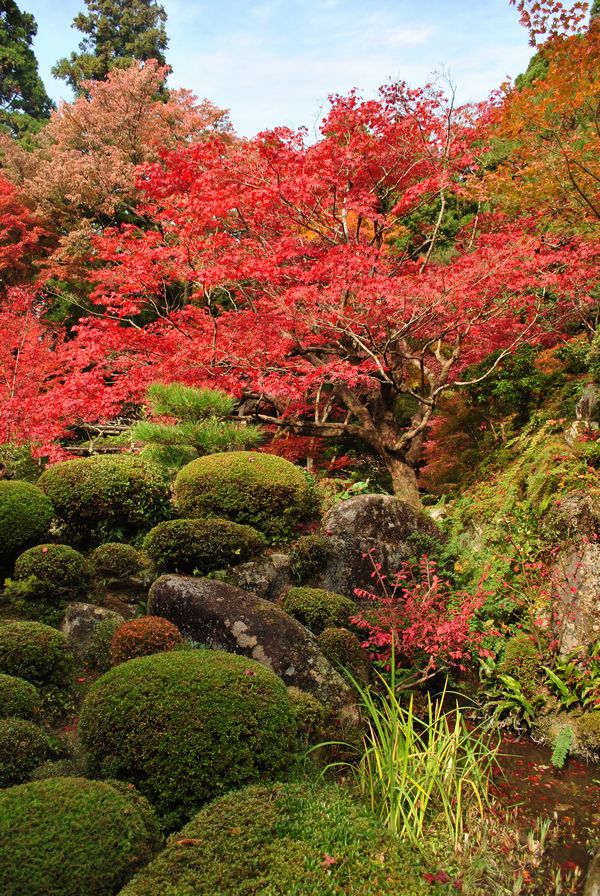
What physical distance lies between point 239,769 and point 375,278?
594 cm

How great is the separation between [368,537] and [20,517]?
3427 mm

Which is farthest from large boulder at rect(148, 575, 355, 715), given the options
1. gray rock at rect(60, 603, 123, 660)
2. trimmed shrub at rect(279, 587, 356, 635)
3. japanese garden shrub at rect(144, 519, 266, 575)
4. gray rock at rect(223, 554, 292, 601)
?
gray rock at rect(223, 554, 292, 601)

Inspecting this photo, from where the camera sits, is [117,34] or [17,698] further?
[117,34]

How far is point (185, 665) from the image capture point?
3.43 metres

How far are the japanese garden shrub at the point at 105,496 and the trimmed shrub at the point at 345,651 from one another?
2.39 meters

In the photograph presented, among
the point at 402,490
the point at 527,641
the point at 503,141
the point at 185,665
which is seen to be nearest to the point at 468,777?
the point at 527,641

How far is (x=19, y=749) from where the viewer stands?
10.6ft

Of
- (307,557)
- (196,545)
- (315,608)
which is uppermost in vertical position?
(196,545)

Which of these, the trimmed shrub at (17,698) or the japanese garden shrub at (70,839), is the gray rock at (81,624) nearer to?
the trimmed shrub at (17,698)

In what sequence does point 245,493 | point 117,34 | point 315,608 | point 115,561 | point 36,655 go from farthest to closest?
point 117,34
point 245,493
point 115,561
point 315,608
point 36,655

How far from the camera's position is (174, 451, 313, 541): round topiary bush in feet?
20.6

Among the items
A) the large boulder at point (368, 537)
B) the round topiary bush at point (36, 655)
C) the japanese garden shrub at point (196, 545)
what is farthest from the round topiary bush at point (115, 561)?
the large boulder at point (368, 537)

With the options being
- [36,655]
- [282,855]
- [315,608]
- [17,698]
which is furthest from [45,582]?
[282,855]

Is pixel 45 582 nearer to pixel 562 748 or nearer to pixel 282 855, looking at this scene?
pixel 282 855
